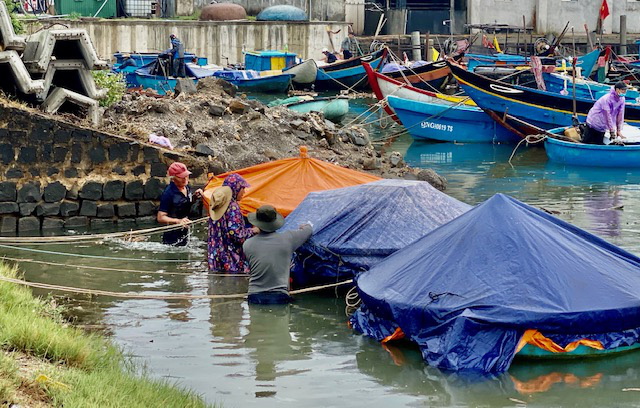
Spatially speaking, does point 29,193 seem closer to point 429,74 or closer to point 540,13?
point 429,74

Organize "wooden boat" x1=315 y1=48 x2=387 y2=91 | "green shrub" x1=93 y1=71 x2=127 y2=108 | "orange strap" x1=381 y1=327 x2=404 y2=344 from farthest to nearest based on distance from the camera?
"wooden boat" x1=315 y1=48 x2=387 y2=91 < "green shrub" x1=93 y1=71 x2=127 y2=108 < "orange strap" x1=381 y1=327 x2=404 y2=344

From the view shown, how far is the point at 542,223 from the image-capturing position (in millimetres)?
8922

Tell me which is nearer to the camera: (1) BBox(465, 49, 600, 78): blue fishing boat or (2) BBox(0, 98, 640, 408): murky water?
(2) BBox(0, 98, 640, 408): murky water

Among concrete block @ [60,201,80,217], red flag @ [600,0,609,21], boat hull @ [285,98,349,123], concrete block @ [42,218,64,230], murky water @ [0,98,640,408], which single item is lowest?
murky water @ [0,98,640,408]

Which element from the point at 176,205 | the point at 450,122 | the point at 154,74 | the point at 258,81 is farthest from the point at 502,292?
the point at 258,81

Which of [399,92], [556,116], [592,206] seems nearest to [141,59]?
[399,92]

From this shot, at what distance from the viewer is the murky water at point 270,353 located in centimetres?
760

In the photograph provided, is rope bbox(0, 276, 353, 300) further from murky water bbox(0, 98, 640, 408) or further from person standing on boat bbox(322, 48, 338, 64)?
person standing on boat bbox(322, 48, 338, 64)

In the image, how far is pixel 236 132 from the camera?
1700 cm

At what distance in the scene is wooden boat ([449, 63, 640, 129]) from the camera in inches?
1010

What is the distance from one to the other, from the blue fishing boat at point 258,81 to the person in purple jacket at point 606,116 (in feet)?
65.0

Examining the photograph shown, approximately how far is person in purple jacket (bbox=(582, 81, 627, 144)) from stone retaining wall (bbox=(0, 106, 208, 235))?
379 inches

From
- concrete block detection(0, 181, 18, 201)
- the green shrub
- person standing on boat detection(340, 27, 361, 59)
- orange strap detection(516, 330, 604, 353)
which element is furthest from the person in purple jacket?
person standing on boat detection(340, 27, 361, 59)

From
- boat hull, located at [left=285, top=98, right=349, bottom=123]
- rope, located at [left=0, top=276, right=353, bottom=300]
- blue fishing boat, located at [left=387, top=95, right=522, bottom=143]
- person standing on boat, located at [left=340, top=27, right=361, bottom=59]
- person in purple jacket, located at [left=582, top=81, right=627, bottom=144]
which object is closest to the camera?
rope, located at [left=0, top=276, right=353, bottom=300]
